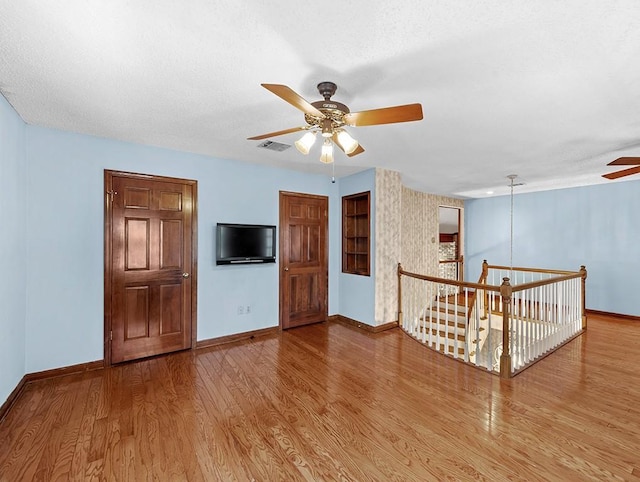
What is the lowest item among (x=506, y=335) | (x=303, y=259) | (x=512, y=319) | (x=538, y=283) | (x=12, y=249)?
(x=506, y=335)

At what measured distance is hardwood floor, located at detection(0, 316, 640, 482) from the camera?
1.86 meters

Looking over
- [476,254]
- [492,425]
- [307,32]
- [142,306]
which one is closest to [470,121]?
[307,32]

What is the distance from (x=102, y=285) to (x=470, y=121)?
13.9ft

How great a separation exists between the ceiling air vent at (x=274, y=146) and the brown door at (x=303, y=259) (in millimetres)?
1015

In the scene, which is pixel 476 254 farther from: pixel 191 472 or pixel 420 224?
pixel 191 472

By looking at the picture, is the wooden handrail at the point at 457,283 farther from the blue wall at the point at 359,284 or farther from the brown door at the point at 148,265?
the brown door at the point at 148,265

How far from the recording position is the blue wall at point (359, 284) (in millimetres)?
4625

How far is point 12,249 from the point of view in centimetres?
261

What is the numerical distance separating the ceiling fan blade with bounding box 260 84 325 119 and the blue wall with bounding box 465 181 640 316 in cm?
667

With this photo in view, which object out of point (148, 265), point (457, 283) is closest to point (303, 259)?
point (148, 265)

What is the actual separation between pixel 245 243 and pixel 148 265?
123cm

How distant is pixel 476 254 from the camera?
25.4 feet

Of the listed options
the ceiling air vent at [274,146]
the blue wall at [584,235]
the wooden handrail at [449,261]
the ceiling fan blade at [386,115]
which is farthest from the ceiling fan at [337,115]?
the blue wall at [584,235]

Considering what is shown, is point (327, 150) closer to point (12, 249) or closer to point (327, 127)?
point (327, 127)
